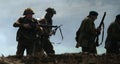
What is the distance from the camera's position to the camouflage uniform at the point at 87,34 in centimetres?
1519

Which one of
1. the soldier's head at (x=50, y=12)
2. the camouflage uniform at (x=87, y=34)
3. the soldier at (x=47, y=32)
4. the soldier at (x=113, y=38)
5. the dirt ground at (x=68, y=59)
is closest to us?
the dirt ground at (x=68, y=59)

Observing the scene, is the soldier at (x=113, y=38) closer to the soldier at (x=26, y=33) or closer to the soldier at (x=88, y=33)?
the soldier at (x=88, y=33)

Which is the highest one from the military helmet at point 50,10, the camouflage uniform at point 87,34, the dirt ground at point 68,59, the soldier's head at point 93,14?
the military helmet at point 50,10

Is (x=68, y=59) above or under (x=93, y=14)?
under

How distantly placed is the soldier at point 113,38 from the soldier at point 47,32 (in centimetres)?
251

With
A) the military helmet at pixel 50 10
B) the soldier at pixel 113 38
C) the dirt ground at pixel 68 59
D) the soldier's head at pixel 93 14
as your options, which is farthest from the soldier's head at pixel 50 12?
the dirt ground at pixel 68 59

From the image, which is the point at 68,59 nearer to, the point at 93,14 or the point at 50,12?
the point at 93,14

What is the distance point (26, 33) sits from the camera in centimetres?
1529

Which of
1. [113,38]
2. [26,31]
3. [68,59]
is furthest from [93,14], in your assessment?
[68,59]

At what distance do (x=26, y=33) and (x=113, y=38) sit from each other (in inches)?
135

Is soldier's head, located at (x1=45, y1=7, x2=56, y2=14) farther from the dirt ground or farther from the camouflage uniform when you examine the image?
the dirt ground

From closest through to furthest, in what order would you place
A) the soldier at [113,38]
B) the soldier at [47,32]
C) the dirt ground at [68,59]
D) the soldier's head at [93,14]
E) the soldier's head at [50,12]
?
1. the dirt ground at [68,59]
2. the soldier's head at [93,14]
3. the soldier at [113,38]
4. the soldier at [47,32]
5. the soldier's head at [50,12]

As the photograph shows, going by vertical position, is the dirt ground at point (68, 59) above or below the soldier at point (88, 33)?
below

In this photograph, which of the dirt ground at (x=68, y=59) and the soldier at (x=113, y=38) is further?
the soldier at (x=113, y=38)
